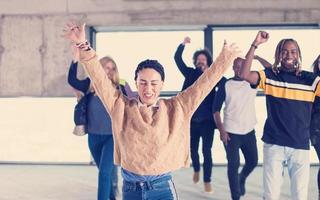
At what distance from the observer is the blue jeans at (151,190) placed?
2492 millimetres

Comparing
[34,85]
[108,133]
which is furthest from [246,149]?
[34,85]

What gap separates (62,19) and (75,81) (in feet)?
11.5

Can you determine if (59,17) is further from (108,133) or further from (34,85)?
(108,133)

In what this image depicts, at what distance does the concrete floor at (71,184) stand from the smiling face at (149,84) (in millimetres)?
3184

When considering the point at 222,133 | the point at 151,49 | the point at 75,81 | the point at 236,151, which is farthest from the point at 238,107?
the point at 151,49

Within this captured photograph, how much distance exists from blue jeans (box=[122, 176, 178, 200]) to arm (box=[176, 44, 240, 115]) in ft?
1.25

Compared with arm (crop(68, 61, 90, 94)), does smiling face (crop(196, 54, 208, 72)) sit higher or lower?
higher

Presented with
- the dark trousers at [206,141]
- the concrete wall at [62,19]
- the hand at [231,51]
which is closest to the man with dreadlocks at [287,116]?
the hand at [231,51]

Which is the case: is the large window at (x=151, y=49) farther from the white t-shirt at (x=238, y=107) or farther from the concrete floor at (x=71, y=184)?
the white t-shirt at (x=238, y=107)

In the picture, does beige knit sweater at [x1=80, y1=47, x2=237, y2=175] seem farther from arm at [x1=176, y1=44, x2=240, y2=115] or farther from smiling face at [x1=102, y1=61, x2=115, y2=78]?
smiling face at [x1=102, y1=61, x2=115, y2=78]

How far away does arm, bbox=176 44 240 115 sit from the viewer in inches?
102

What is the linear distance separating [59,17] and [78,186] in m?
2.95

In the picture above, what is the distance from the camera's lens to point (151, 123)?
2.52 meters

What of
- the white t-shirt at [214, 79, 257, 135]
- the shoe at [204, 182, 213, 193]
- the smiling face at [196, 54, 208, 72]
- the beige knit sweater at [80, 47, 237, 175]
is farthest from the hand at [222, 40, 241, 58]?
the shoe at [204, 182, 213, 193]
